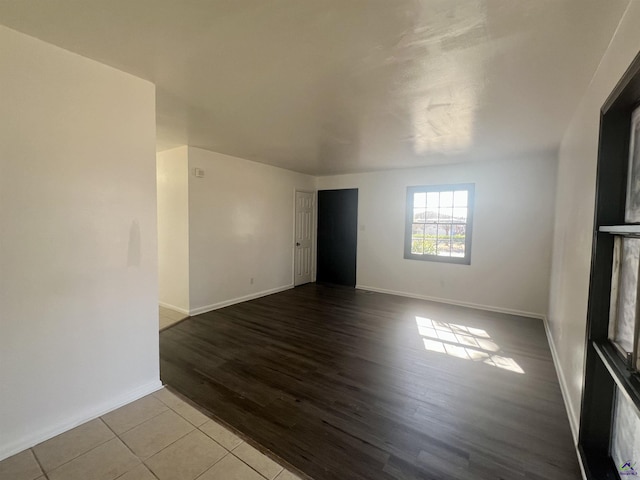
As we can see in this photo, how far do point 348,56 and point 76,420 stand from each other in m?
2.91

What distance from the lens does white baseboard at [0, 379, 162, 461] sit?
1.62 metres

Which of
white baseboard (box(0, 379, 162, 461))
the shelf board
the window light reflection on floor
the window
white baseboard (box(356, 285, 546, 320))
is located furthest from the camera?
the window

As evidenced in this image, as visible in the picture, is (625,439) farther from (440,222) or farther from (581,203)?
(440,222)

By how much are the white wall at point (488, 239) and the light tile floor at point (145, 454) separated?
4.13m

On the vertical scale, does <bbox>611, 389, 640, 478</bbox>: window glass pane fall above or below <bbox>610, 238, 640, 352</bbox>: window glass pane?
below

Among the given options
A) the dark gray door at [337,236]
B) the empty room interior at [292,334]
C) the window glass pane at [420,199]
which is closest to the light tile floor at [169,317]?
the empty room interior at [292,334]

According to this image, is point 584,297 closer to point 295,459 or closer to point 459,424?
point 459,424

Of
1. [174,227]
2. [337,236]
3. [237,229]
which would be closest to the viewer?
[174,227]

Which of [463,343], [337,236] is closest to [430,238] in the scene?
[337,236]

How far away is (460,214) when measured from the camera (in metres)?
4.75

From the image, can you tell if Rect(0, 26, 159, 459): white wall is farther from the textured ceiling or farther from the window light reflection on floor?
the window light reflection on floor

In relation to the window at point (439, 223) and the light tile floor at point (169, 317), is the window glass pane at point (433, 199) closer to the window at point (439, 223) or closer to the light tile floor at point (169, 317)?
the window at point (439, 223)

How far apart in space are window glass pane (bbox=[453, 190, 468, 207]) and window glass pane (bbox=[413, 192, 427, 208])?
0.50 meters

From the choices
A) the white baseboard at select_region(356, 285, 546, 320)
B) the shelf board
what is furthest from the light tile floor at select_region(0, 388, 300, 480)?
the white baseboard at select_region(356, 285, 546, 320)
